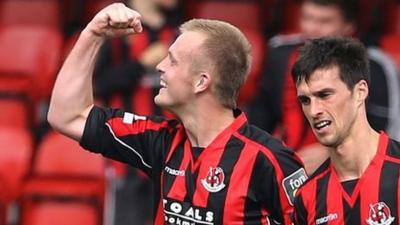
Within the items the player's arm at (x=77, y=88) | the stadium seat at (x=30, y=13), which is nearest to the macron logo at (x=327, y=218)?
the player's arm at (x=77, y=88)

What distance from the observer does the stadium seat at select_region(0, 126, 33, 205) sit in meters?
5.94

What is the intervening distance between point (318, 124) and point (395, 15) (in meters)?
2.81

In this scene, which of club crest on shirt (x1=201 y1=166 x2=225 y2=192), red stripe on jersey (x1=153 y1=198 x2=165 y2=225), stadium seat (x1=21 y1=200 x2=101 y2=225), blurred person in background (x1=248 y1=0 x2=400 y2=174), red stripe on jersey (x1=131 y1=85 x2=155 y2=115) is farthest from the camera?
stadium seat (x1=21 y1=200 x2=101 y2=225)

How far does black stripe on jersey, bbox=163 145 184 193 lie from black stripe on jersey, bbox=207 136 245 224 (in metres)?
0.14

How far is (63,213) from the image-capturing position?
588 centimetres

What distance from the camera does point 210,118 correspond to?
4027mm

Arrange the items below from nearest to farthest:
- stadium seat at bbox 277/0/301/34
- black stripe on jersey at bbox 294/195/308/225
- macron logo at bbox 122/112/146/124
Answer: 1. black stripe on jersey at bbox 294/195/308/225
2. macron logo at bbox 122/112/146/124
3. stadium seat at bbox 277/0/301/34

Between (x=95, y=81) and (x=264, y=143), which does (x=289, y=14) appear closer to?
(x=95, y=81)

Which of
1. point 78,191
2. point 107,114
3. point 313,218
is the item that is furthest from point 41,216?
Result: point 313,218

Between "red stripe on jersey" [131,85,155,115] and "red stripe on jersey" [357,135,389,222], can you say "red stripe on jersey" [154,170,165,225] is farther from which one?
"red stripe on jersey" [131,85,155,115]

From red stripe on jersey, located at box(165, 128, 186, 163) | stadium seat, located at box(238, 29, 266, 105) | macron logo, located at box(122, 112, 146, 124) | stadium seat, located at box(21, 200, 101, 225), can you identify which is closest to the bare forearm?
macron logo, located at box(122, 112, 146, 124)

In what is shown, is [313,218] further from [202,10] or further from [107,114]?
[202,10]

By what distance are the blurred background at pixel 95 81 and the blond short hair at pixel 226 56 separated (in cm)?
121

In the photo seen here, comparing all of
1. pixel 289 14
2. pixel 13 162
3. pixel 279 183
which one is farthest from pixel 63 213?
pixel 279 183
